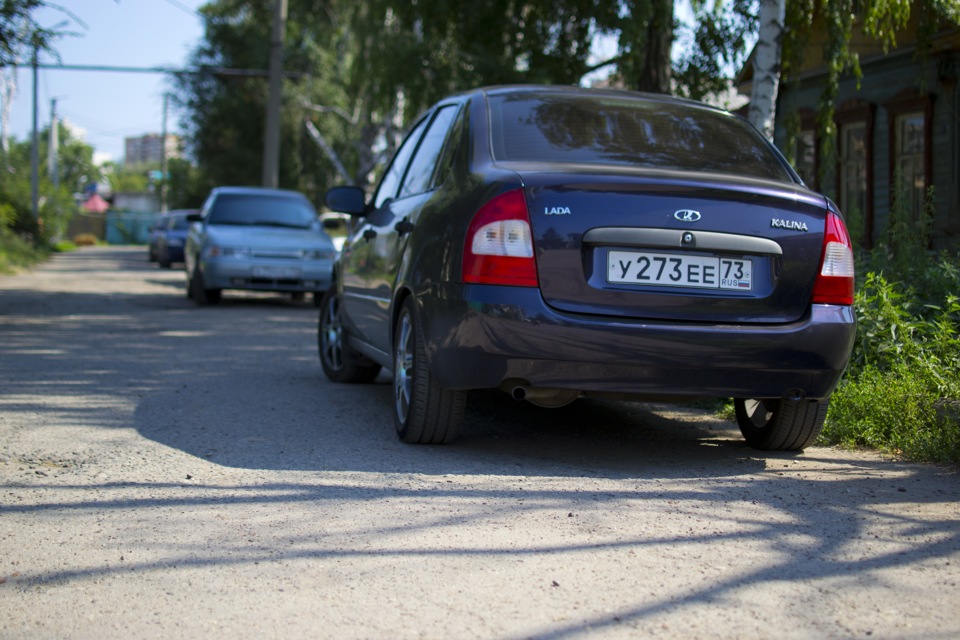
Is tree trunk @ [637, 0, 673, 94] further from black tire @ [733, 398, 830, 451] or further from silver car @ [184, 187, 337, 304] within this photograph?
black tire @ [733, 398, 830, 451]

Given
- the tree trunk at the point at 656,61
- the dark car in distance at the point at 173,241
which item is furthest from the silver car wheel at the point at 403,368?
the dark car in distance at the point at 173,241

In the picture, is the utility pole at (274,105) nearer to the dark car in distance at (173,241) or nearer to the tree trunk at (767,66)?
the dark car in distance at (173,241)

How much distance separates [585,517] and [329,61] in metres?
41.9

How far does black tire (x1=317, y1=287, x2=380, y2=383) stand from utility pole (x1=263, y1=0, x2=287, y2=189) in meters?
19.8

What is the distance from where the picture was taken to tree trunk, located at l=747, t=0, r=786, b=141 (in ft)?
32.2

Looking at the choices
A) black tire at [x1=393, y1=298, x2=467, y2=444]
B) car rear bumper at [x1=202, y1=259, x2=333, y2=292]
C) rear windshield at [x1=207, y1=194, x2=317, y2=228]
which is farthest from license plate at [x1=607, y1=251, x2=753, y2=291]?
rear windshield at [x1=207, y1=194, x2=317, y2=228]

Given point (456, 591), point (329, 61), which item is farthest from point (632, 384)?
point (329, 61)

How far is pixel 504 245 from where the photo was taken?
4.82m

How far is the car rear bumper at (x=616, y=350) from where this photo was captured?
4.77 meters

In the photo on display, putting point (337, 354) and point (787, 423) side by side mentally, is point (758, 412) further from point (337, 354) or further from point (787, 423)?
point (337, 354)

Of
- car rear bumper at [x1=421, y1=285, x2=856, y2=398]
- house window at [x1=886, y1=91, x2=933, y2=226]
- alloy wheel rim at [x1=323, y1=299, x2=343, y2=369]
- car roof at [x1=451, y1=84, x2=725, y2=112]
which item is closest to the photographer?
car rear bumper at [x1=421, y1=285, x2=856, y2=398]

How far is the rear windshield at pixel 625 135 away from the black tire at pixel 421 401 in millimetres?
919

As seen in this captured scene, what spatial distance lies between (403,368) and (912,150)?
13.8m

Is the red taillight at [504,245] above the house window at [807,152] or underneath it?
underneath
